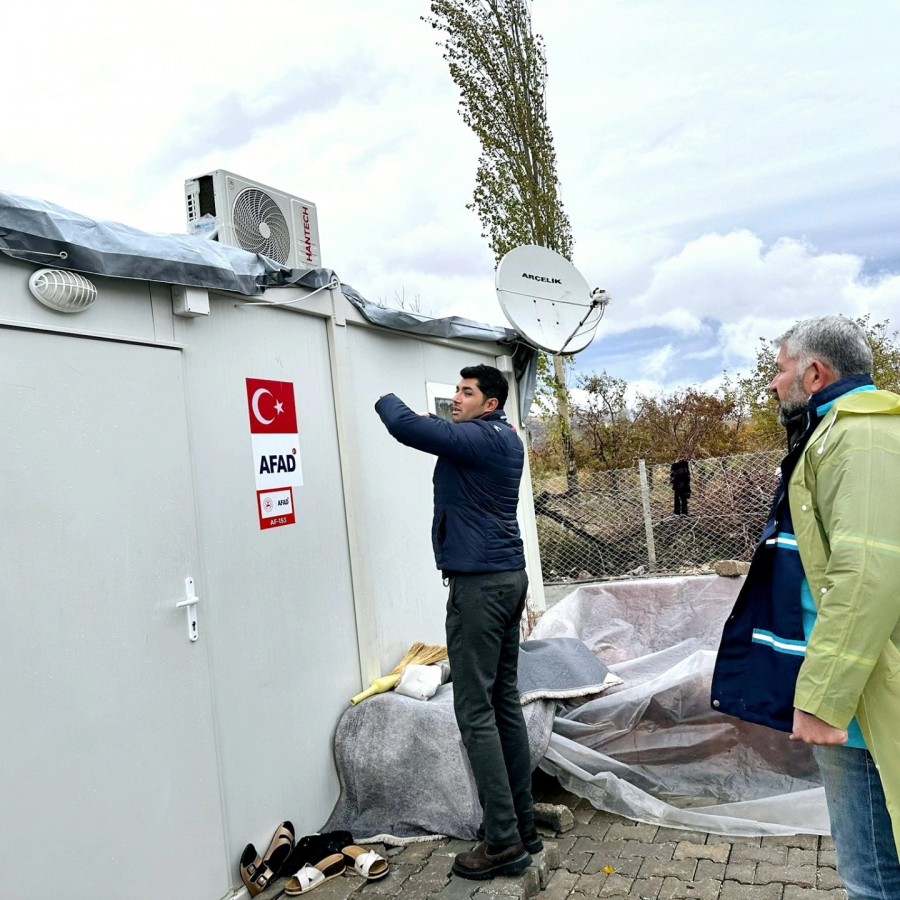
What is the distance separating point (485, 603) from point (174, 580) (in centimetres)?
128

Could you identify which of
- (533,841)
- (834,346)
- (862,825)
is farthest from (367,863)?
(834,346)

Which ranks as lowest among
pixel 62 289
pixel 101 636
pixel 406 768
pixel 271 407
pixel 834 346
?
pixel 406 768

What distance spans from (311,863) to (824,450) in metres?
2.95

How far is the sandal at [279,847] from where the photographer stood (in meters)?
3.67

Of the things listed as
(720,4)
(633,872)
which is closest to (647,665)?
(633,872)

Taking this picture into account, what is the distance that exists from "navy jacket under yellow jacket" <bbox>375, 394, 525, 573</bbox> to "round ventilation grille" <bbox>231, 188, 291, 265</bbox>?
4.89 feet

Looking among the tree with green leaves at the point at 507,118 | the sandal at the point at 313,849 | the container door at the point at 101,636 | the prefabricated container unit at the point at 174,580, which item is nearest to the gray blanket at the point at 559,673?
the prefabricated container unit at the point at 174,580

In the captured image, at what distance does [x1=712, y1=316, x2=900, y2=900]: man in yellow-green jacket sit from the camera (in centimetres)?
186

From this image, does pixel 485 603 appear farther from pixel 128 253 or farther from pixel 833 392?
pixel 128 253

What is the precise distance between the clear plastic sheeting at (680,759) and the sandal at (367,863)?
3.21ft

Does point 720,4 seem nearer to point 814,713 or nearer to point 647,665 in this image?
point 647,665

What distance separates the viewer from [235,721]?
362 cm

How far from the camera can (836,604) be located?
1.87 m

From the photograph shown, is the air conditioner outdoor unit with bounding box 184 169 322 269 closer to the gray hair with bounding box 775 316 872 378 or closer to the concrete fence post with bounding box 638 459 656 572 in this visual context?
the gray hair with bounding box 775 316 872 378
